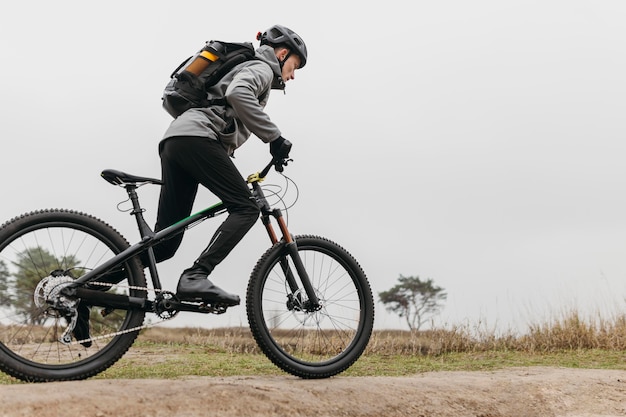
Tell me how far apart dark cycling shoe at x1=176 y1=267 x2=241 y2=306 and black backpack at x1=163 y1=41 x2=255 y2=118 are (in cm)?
106

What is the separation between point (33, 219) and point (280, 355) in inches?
66.9

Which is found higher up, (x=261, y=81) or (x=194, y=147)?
(x=261, y=81)

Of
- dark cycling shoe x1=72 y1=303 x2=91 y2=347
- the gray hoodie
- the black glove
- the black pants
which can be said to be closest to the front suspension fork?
the black pants

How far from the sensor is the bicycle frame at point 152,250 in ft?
12.6

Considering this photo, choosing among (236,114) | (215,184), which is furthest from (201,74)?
(215,184)

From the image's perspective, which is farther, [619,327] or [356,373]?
[619,327]

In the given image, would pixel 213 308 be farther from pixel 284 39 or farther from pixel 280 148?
pixel 284 39

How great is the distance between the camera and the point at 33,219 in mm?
3799

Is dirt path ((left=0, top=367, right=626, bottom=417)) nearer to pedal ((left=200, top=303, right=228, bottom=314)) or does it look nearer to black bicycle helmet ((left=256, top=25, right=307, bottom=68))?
pedal ((left=200, top=303, right=228, bottom=314))

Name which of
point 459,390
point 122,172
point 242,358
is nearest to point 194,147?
point 122,172

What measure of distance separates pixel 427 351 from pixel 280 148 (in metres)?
5.05

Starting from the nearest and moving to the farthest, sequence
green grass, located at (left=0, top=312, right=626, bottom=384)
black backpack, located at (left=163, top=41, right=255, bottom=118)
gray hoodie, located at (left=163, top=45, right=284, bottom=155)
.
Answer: gray hoodie, located at (left=163, top=45, right=284, bottom=155) → black backpack, located at (left=163, top=41, right=255, bottom=118) → green grass, located at (left=0, top=312, right=626, bottom=384)

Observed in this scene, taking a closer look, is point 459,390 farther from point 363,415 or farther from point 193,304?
point 193,304

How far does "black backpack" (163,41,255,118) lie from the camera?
415 cm
